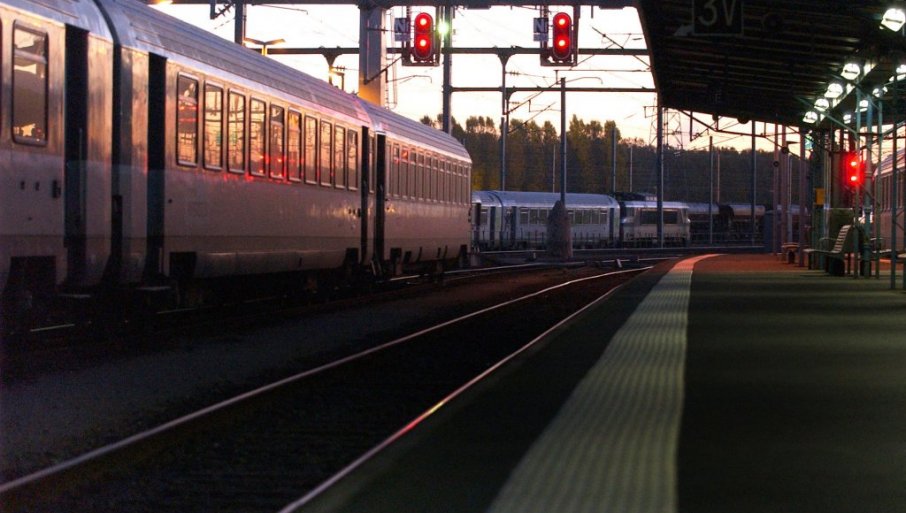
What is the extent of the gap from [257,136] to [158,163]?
3.50m

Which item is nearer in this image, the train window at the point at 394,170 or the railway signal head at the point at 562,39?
the train window at the point at 394,170

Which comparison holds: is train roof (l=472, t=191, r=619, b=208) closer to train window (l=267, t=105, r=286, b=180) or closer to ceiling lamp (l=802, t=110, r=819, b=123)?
ceiling lamp (l=802, t=110, r=819, b=123)

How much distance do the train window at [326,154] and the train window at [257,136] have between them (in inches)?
110

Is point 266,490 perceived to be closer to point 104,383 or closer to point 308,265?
point 104,383

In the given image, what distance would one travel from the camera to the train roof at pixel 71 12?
38.4 ft

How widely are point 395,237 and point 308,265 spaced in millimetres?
5431

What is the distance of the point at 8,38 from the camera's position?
37.3 ft

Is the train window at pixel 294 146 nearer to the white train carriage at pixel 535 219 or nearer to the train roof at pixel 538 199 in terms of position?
the white train carriage at pixel 535 219

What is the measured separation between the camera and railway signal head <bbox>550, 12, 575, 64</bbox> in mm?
31766

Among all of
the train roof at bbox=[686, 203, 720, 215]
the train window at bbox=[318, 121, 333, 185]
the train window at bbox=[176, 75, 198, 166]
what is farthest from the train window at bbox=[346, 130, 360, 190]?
the train roof at bbox=[686, 203, 720, 215]

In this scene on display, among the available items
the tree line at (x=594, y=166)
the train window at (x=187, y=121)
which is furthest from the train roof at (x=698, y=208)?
the train window at (x=187, y=121)

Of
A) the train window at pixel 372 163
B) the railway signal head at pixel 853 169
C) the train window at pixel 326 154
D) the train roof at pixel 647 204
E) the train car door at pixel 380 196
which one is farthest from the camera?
the train roof at pixel 647 204

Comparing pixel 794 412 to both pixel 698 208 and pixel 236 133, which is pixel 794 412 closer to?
pixel 236 133

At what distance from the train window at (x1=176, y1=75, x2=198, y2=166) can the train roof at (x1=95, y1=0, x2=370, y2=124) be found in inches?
11.0
